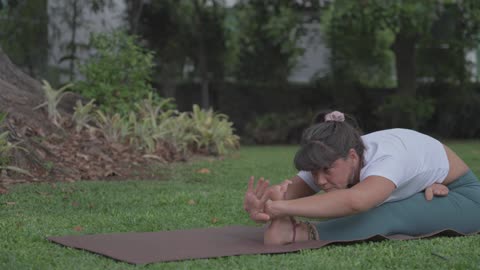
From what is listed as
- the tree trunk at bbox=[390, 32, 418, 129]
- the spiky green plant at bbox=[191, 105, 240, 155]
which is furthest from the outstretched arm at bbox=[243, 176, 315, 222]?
the tree trunk at bbox=[390, 32, 418, 129]

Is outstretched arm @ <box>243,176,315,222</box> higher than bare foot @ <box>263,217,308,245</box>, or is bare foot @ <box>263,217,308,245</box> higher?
outstretched arm @ <box>243,176,315,222</box>

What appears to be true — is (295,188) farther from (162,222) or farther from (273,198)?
(162,222)

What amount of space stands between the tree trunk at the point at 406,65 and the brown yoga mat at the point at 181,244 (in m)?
14.1

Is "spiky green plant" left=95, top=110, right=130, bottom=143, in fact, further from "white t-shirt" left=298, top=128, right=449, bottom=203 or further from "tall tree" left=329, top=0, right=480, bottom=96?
"tall tree" left=329, top=0, right=480, bottom=96

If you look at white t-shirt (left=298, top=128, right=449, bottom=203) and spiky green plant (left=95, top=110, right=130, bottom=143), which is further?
spiky green plant (left=95, top=110, right=130, bottom=143)

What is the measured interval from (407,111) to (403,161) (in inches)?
541

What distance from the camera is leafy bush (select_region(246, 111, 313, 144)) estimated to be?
18812 millimetres

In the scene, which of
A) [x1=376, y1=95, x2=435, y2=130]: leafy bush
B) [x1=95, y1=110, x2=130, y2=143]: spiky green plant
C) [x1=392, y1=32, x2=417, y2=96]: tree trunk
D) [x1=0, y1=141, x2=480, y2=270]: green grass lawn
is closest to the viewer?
[x1=0, y1=141, x2=480, y2=270]: green grass lawn

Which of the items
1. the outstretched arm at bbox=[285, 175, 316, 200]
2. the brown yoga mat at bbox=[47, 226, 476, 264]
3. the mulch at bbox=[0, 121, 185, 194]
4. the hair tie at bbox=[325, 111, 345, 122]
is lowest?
the mulch at bbox=[0, 121, 185, 194]

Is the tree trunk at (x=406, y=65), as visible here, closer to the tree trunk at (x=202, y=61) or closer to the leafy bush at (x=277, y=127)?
the leafy bush at (x=277, y=127)

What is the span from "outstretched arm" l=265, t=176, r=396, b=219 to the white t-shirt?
9 cm

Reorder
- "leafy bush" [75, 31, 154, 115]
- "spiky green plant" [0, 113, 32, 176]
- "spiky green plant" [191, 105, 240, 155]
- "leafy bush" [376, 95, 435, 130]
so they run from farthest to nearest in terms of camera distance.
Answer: "leafy bush" [376, 95, 435, 130]
"spiky green plant" [191, 105, 240, 155]
"leafy bush" [75, 31, 154, 115]
"spiky green plant" [0, 113, 32, 176]

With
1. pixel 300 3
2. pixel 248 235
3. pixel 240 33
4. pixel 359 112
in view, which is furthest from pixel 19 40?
pixel 248 235

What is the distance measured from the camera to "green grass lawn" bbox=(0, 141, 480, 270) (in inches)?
160
